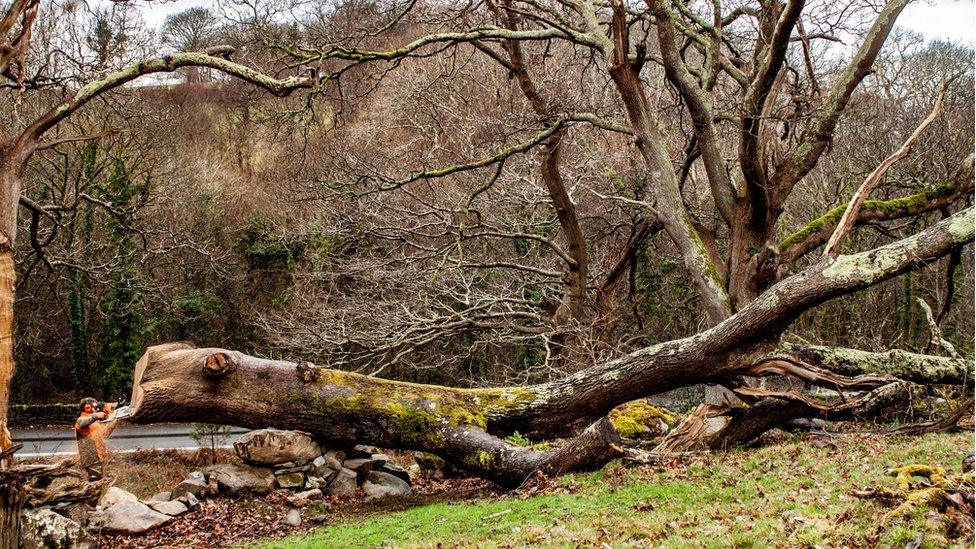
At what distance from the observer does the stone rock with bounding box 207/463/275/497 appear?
32.3ft

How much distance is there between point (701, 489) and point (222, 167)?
26.1 meters

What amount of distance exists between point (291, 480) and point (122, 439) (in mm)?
11266

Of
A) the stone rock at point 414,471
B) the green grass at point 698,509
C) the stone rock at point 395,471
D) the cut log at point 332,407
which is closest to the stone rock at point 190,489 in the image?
the cut log at point 332,407

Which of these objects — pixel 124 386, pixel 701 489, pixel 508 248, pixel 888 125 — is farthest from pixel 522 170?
pixel 124 386

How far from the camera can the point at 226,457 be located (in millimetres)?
14398

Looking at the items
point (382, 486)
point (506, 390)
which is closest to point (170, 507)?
point (382, 486)

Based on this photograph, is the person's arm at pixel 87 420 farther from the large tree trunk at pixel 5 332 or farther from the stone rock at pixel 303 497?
the stone rock at pixel 303 497

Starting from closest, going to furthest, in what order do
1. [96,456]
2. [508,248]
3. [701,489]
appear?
[701,489] → [96,456] → [508,248]

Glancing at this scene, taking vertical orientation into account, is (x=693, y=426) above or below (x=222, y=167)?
below

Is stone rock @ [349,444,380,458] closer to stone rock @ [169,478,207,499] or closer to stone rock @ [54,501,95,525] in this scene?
stone rock @ [169,478,207,499]

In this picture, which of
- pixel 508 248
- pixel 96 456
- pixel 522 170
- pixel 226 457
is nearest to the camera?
pixel 96 456

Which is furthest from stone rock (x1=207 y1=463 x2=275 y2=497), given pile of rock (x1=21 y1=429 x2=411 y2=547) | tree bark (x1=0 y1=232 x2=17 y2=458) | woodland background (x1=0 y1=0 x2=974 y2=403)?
woodland background (x1=0 y1=0 x2=974 y2=403)

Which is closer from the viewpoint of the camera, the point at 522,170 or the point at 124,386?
the point at 522,170

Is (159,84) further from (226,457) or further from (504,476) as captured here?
(504,476)
